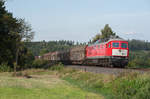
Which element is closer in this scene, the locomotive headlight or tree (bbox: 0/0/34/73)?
the locomotive headlight

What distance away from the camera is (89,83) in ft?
59.8

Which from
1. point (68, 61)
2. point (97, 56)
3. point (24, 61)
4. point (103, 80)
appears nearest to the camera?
point (103, 80)

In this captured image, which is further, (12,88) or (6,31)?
(6,31)

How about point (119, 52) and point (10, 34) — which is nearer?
point (119, 52)

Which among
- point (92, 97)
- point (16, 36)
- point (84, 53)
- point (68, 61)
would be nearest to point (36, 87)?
point (92, 97)

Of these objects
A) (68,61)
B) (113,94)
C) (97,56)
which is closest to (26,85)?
(113,94)

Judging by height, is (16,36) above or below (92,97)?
above

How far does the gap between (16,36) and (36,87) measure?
91.0 ft

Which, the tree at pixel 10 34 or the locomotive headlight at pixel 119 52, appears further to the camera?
the tree at pixel 10 34

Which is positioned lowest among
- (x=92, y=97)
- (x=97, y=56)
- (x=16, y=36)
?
(x=92, y=97)

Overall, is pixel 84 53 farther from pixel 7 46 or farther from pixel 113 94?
pixel 113 94

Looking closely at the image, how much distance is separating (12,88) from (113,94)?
5.66m

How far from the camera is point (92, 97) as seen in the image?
13016 mm

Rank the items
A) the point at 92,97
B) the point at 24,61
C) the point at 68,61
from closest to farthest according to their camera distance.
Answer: the point at 92,97
the point at 24,61
the point at 68,61
